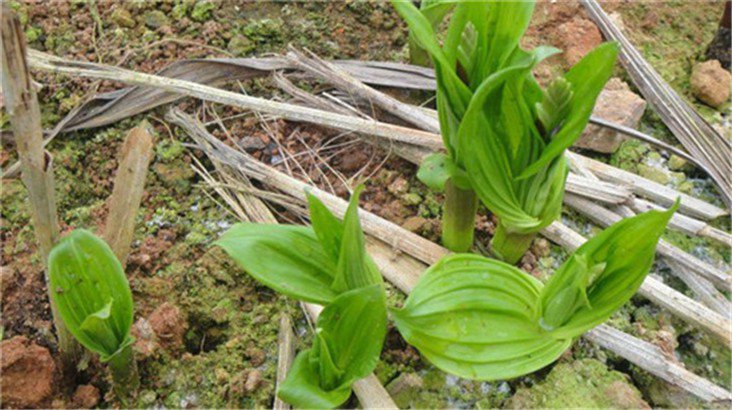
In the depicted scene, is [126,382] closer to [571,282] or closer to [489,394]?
[489,394]

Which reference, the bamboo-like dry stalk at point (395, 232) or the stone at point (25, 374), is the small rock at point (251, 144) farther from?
the stone at point (25, 374)

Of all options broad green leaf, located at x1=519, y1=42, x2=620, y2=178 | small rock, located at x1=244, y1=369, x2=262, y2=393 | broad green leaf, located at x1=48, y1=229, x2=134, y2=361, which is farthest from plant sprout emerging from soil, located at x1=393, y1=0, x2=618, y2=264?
broad green leaf, located at x1=48, y1=229, x2=134, y2=361

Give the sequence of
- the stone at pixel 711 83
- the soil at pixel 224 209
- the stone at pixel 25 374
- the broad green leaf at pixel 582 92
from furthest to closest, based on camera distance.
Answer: the stone at pixel 711 83
the soil at pixel 224 209
the stone at pixel 25 374
the broad green leaf at pixel 582 92

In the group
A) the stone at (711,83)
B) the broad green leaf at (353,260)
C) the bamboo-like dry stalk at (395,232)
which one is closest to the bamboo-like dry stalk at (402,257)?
the bamboo-like dry stalk at (395,232)

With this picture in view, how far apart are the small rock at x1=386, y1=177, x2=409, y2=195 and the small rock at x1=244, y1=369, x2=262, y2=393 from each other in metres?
0.66

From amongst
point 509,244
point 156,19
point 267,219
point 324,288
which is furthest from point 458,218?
point 156,19

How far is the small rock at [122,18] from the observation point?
8.34 feet

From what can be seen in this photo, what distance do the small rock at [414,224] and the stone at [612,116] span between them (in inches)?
23.3

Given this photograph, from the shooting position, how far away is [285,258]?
5.67 feet

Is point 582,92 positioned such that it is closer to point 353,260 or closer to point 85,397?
point 353,260

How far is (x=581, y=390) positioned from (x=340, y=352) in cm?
59

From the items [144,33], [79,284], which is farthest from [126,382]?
[144,33]

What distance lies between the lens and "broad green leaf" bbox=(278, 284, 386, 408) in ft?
5.21

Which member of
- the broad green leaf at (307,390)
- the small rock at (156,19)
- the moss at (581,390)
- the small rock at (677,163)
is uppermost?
the small rock at (156,19)
